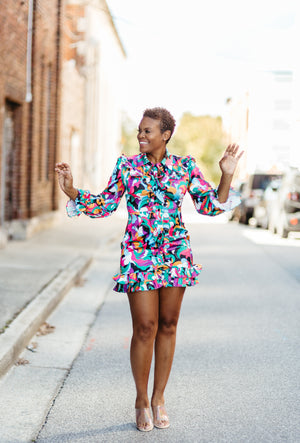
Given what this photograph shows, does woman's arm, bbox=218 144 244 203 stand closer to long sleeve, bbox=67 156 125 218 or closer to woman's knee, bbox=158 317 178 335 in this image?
long sleeve, bbox=67 156 125 218

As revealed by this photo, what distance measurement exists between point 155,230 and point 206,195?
40cm

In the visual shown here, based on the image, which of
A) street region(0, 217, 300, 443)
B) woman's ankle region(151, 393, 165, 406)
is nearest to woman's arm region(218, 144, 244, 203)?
woman's ankle region(151, 393, 165, 406)

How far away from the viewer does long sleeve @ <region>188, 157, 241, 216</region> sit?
4.08 meters

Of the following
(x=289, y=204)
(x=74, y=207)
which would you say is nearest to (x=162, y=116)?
(x=74, y=207)

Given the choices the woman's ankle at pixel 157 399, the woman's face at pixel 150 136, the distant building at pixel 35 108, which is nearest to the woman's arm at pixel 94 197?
the woman's face at pixel 150 136

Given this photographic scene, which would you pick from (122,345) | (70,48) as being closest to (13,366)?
(122,345)

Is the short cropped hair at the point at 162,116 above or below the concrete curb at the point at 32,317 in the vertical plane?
above

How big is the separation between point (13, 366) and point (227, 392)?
5.60 ft

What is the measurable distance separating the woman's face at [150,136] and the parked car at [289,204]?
13.8 m

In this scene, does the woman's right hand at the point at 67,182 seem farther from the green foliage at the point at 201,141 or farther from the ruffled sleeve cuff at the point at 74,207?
the green foliage at the point at 201,141

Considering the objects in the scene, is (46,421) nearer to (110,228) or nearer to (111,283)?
(111,283)

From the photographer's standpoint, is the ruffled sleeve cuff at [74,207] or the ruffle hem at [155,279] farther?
the ruffled sleeve cuff at [74,207]

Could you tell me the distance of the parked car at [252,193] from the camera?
23891 mm

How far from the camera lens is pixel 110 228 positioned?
62.3 ft
